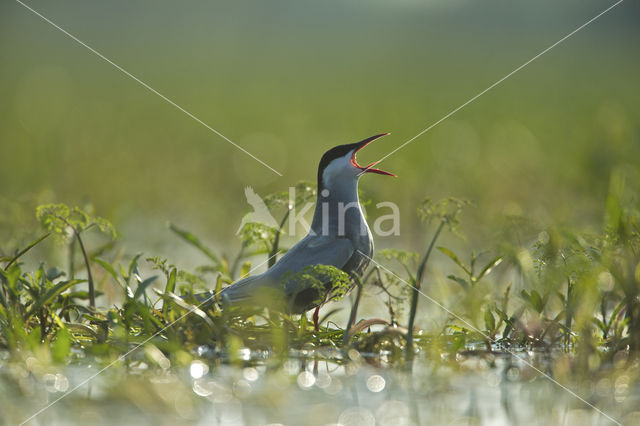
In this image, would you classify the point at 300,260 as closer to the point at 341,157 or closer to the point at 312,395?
the point at 341,157

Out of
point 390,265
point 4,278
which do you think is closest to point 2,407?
point 4,278

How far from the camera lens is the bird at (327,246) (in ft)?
13.0

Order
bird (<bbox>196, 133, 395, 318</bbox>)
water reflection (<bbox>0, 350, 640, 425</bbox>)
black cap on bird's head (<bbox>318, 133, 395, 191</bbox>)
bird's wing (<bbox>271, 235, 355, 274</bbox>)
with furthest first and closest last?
black cap on bird's head (<bbox>318, 133, 395, 191</bbox>) → bird's wing (<bbox>271, 235, 355, 274</bbox>) → bird (<bbox>196, 133, 395, 318</bbox>) → water reflection (<bbox>0, 350, 640, 425</bbox>)

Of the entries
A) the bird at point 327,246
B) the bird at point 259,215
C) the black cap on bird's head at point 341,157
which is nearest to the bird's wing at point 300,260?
the bird at point 327,246

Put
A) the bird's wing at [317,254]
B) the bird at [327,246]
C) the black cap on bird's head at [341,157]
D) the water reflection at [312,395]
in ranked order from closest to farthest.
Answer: the water reflection at [312,395]
the bird at [327,246]
the bird's wing at [317,254]
the black cap on bird's head at [341,157]

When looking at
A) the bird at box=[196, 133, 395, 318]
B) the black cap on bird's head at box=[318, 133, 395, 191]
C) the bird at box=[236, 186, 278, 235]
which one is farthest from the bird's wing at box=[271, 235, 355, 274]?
the black cap on bird's head at box=[318, 133, 395, 191]

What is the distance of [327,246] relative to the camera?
4.41 metres

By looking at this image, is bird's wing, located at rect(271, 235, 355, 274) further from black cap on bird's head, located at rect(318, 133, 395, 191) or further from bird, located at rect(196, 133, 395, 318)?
black cap on bird's head, located at rect(318, 133, 395, 191)

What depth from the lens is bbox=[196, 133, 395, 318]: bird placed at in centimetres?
395

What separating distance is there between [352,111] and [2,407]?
11686mm

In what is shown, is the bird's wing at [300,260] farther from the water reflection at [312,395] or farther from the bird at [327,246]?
the water reflection at [312,395]

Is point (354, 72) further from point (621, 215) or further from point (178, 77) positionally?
point (621, 215)

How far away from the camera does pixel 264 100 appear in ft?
50.0

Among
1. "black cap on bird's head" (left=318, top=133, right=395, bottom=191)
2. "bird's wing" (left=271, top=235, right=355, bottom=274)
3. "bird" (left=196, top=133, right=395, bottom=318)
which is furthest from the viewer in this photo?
"black cap on bird's head" (left=318, top=133, right=395, bottom=191)
